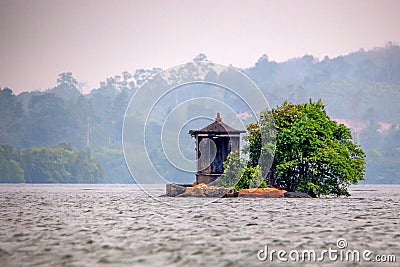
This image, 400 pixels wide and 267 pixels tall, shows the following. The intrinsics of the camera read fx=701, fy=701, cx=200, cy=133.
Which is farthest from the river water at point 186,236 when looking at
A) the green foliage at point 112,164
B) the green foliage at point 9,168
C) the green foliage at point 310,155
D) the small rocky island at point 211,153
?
the green foliage at point 112,164

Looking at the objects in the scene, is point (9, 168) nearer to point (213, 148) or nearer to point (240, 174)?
point (213, 148)

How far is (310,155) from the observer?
2285 inches

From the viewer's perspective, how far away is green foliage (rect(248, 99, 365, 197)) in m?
57.6

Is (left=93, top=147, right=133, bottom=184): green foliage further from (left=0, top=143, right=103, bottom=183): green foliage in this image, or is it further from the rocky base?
the rocky base

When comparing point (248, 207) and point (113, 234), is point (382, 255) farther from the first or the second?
point (248, 207)

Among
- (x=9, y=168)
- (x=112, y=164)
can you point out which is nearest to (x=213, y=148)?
(x=9, y=168)

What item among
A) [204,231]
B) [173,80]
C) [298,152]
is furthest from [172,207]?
[173,80]

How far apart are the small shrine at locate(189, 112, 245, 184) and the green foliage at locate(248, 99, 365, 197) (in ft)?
7.25

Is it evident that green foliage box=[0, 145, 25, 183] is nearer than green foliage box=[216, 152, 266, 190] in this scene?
No

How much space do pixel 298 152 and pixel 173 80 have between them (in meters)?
52.9

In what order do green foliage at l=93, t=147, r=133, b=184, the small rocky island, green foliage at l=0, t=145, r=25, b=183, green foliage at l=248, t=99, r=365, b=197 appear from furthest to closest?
1. green foliage at l=93, t=147, r=133, b=184
2. green foliage at l=0, t=145, r=25, b=183
3. the small rocky island
4. green foliage at l=248, t=99, r=365, b=197

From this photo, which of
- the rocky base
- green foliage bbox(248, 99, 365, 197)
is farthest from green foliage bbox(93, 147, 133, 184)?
green foliage bbox(248, 99, 365, 197)

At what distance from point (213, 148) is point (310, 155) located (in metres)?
8.79

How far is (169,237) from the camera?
91.7 ft
